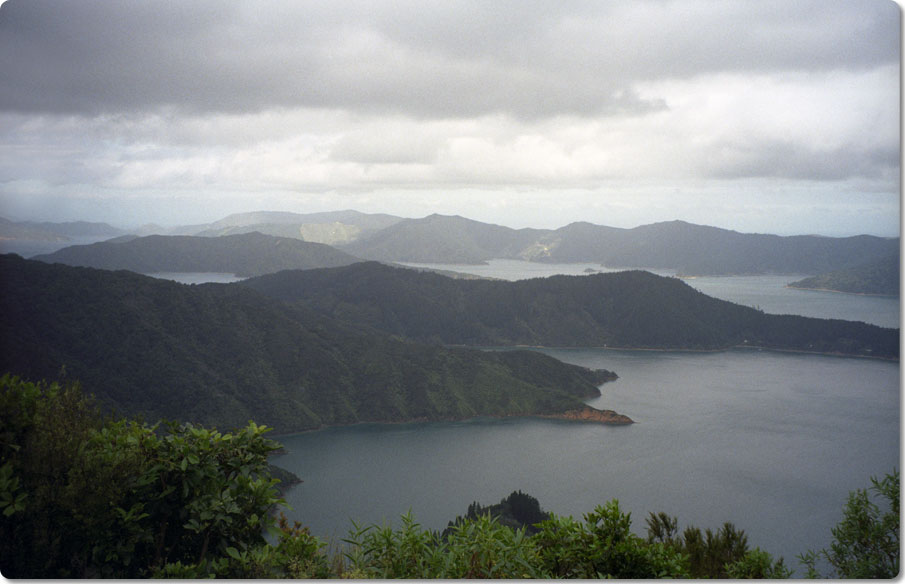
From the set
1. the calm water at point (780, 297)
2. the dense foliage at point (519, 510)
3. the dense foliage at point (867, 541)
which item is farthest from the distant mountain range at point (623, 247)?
the dense foliage at point (867, 541)

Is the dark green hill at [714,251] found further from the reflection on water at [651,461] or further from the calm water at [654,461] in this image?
the reflection on water at [651,461]

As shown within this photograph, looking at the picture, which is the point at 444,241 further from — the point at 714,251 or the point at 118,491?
the point at 118,491

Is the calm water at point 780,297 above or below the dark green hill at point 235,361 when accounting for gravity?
above

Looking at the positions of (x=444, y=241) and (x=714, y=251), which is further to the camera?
(x=444, y=241)

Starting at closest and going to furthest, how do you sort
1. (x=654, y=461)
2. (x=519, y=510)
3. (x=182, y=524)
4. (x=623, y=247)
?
(x=182, y=524) < (x=519, y=510) < (x=654, y=461) < (x=623, y=247)

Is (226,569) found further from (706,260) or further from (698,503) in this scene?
(706,260)

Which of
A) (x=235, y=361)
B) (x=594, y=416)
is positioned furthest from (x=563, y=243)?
(x=235, y=361)

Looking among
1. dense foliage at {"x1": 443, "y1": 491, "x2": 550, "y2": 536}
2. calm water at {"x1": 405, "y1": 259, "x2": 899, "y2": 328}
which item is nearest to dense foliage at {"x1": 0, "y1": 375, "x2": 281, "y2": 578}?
dense foliage at {"x1": 443, "y1": 491, "x2": 550, "y2": 536}
